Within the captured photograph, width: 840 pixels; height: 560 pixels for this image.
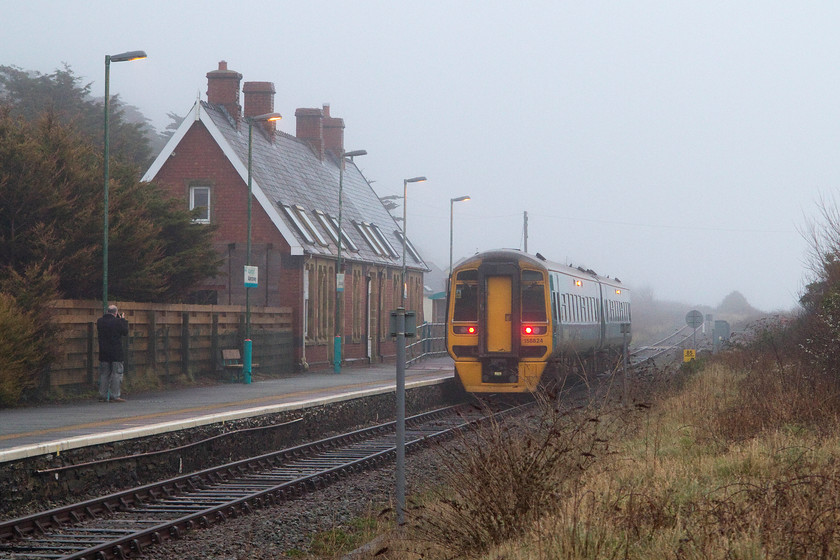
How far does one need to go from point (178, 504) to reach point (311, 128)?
1285 inches

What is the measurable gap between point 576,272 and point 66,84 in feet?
117

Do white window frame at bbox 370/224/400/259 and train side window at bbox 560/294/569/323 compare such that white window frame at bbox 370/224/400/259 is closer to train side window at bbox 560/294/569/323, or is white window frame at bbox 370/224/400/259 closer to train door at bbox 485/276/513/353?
train side window at bbox 560/294/569/323

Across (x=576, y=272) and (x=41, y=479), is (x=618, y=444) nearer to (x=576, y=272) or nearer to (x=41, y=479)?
(x=41, y=479)

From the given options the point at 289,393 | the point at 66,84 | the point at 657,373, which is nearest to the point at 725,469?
the point at 657,373

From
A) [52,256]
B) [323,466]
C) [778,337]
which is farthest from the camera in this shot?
[778,337]

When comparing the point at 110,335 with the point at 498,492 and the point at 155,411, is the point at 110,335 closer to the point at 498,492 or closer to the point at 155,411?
the point at 155,411

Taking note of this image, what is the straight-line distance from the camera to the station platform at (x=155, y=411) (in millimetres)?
13102

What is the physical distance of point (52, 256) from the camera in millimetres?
20422

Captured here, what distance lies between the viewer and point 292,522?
10852 millimetres

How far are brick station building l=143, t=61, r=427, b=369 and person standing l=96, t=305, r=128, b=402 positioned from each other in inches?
290

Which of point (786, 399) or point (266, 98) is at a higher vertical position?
point (266, 98)

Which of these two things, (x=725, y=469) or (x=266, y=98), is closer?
(x=725, y=469)

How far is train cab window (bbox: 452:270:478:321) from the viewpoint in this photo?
75.2ft

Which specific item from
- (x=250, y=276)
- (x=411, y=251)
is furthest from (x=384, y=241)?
(x=250, y=276)
